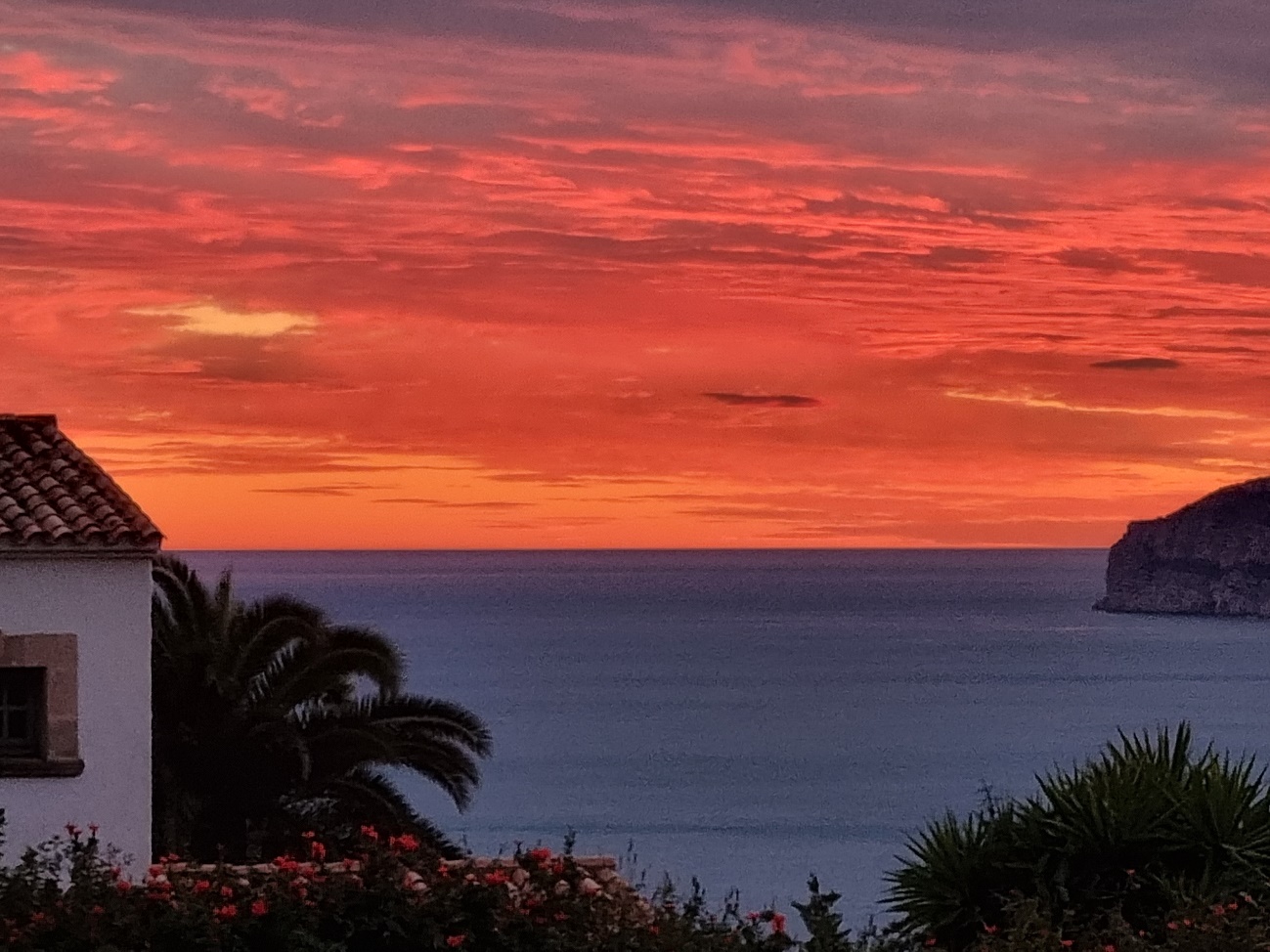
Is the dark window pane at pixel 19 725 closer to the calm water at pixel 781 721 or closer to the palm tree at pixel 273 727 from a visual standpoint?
the palm tree at pixel 273 727

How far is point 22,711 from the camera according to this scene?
16.8 m

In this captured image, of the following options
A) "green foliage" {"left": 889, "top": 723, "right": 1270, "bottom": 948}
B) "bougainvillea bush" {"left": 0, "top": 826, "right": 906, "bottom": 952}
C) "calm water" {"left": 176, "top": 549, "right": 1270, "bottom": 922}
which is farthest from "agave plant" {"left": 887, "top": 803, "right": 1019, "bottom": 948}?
"calm water" {"left": 176, "top": 549, "right": 1270, "bottom": 922}

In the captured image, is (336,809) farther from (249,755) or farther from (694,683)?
(694,683)

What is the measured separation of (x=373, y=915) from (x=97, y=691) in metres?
7.86

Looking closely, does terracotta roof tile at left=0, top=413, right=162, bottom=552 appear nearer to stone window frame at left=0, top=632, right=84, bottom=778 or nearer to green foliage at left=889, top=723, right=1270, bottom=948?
stone window frame at left=0, top=632, right=84, bottom=778

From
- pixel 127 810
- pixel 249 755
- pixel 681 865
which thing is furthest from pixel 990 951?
pixel 681 865

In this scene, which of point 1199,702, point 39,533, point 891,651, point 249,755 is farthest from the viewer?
point 891,651

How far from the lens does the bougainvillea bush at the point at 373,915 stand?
936 cm

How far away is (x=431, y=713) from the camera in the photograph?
76.3 ft

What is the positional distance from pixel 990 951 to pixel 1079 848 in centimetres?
324

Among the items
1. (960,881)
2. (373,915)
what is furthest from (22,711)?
(373,915)

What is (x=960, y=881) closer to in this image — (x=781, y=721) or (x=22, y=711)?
(x=22, y=711)

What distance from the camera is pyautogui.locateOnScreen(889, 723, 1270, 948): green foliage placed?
13336mm

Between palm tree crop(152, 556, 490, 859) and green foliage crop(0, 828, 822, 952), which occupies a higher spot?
palm tree crop(152, 556, 490, 859)
